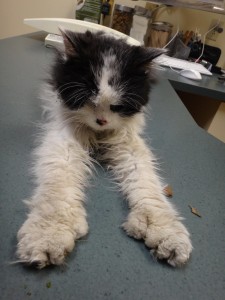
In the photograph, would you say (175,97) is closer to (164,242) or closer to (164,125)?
(164,125)

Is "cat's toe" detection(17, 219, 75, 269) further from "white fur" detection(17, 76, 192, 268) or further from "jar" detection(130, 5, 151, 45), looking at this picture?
"jar" detection(130, 5, 151, 45)

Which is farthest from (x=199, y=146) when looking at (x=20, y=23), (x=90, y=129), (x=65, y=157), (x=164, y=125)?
(x=20, y=23)

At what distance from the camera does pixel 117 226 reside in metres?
0.58

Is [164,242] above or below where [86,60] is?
below

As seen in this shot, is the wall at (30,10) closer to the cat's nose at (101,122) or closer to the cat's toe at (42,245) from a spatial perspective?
the cat's nose at (101,122)

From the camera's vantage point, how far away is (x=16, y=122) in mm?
887

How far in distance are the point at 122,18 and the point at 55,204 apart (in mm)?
1967

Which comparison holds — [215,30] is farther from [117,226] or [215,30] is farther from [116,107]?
[117,226]

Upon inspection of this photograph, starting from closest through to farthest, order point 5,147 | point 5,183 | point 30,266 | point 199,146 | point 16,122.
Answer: point 30,266
point 5,183
point 5,147
point 16,122
point 199,146

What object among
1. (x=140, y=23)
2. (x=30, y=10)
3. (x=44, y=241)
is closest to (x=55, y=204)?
(x=44, y=241)

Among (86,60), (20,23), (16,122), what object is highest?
(86,60)

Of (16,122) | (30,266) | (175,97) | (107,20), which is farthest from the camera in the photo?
(107,20)

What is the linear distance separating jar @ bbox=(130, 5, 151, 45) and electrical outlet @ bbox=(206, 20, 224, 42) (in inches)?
23.3

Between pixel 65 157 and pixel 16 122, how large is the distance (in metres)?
0.25
